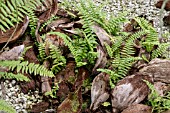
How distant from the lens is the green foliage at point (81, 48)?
9.57 ft

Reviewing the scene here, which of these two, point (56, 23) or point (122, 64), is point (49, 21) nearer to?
point (56, 23)

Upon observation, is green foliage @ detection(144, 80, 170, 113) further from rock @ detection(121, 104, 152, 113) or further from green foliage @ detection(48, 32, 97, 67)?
green foliage @ detection(48, 32, 97, 67)

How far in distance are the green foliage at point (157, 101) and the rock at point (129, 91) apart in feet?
0.19

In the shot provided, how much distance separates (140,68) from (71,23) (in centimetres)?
82

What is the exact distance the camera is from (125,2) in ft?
13.3

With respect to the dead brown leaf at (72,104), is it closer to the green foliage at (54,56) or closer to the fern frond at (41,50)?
the green foliage at (54,56)

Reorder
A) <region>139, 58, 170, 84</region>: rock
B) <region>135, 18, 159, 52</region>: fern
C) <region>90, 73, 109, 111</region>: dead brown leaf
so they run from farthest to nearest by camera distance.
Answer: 1. <region>135, 18, 159, 52</region>: fern
2. <region>139, 58, 170, 84</region>: rock
3. <region>90, 73, 109, 111</region>: dead brown leaf

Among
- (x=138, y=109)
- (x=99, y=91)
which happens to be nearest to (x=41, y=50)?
(x=99, y=91)

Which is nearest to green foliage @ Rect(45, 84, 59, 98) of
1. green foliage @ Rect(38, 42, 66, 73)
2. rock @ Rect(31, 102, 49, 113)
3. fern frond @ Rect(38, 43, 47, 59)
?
rock @ Rect(31, 102, 49, 113)

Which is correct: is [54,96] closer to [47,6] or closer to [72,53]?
[72,53]

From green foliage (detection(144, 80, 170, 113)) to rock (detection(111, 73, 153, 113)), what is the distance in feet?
0.19

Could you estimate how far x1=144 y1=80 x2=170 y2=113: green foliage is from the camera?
2.62 metres

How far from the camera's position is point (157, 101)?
2.66m

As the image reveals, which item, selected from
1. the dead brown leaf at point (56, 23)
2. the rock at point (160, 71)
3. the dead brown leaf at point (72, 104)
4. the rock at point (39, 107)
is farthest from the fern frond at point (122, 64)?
the dead brown leaf at point (56, 23)
